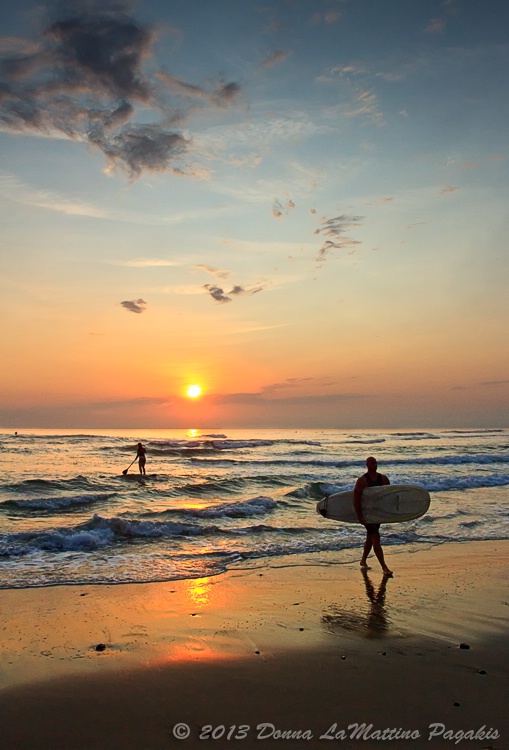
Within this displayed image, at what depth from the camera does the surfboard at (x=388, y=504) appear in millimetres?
10430

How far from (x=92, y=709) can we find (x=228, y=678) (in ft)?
4.37

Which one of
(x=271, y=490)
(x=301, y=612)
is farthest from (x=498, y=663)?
(x=271, y=490)

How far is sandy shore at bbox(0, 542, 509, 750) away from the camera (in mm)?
4180

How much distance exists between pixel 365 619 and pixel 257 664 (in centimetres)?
212

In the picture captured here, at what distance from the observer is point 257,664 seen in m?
5.45

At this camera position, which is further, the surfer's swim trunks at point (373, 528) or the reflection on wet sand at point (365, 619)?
the surfer's swim trunks at point (373, 528)

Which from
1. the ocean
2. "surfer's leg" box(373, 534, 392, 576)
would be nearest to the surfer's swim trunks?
"surfer's leg" box(373, 534, 392, 576)

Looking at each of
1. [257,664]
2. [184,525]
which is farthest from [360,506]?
[184,525]

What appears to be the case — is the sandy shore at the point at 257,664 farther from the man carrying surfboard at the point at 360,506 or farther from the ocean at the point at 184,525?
the ocean at the point at 184,525

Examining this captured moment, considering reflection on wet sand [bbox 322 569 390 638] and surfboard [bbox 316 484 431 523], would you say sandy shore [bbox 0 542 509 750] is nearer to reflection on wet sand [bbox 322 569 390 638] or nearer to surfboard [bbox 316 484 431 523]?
reflection on wet sand [bbox 322 569 390 638]

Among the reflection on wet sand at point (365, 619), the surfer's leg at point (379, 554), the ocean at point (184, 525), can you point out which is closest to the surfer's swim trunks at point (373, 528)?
the surfer's leg at point (379, 554)

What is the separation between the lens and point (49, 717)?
173 inches

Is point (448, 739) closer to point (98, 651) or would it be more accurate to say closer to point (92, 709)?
point (92, 709)

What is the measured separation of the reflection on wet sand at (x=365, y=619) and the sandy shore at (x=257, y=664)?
0.03 metres
